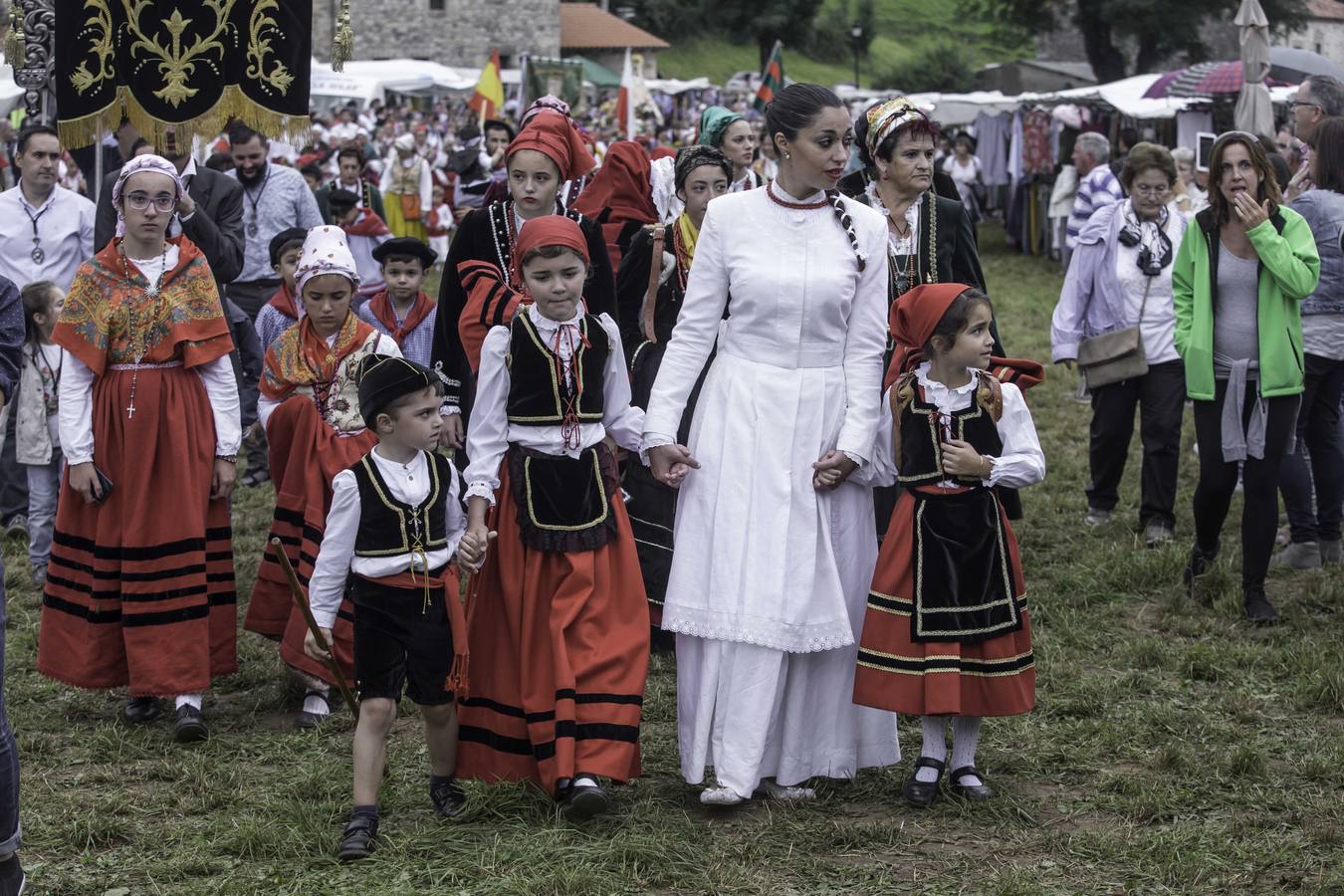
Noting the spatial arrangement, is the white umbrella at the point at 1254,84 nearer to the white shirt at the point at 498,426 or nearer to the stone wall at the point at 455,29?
the white shirt at the point at 498,426

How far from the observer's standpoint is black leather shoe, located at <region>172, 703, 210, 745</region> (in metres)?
5.81

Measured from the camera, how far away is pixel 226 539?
6.19 m

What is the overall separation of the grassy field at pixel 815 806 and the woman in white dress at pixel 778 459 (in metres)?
0.29

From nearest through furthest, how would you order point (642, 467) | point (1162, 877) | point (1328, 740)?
point (1162, 877) < point (1328, 740) < point (642, 467)

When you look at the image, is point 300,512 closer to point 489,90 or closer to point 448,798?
point 448,798

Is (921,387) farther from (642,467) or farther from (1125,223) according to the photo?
(1125,223)

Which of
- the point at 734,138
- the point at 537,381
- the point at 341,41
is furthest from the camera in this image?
the point at 341,41

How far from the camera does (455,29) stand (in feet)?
226

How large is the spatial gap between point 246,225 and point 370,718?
5.30 m

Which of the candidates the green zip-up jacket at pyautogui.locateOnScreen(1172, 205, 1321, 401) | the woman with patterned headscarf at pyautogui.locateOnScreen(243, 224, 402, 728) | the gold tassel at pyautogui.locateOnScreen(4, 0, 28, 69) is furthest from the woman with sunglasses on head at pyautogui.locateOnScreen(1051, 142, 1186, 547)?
the gold tassel at pyautogui.locateOnScreen(4, 0, 28, 69)

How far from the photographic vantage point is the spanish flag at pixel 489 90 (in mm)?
22703

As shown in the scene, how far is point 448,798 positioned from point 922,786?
55.0 inches

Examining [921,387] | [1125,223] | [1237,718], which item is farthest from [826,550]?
[1125,223]

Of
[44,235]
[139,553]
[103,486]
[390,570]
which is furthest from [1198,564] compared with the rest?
[44,235]
